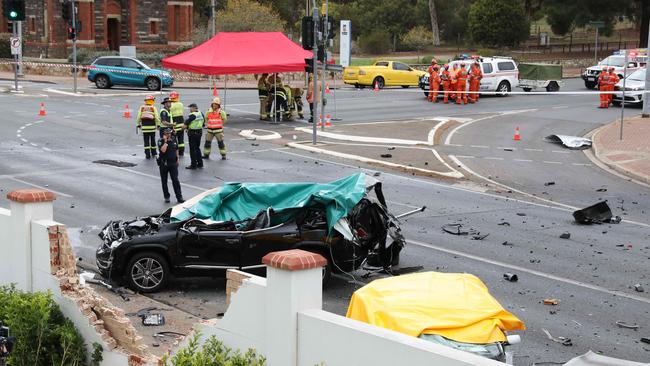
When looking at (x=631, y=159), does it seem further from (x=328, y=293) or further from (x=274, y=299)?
(x=274, y=299)

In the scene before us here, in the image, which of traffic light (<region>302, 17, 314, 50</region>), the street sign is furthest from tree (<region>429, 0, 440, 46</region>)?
traffic light (<region>302, 17, 314, 50</region>)

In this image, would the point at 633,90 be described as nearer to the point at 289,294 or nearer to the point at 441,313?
the point at 441,313

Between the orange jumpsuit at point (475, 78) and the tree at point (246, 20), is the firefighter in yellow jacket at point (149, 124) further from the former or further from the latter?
the tree at point (246, 20)

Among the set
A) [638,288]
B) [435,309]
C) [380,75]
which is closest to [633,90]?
[380,75]

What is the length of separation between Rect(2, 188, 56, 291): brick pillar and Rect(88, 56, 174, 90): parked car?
37.7 meters

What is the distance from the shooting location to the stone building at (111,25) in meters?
72.0

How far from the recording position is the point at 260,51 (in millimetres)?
33750

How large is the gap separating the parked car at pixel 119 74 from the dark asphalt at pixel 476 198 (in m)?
9.09

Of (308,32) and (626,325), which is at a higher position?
(308,32)

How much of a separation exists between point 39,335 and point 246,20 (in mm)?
59584

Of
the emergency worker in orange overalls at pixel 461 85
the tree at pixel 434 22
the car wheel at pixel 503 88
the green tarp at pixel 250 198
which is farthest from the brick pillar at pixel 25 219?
the tree at pixel 434 22

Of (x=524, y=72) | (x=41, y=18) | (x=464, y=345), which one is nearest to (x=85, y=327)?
(x=464, y=345)

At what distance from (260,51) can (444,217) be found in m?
16.6

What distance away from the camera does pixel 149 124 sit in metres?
25.1
